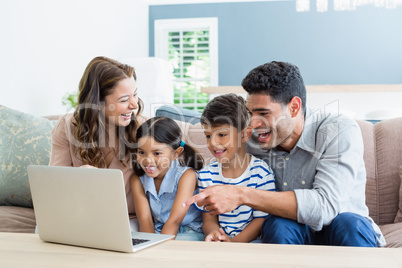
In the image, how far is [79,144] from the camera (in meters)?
1.89

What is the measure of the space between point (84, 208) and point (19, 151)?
1.35 meters

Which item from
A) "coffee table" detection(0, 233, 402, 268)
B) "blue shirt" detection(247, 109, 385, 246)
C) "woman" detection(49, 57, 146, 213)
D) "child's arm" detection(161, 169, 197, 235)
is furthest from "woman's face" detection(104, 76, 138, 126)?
"coffee table" detection(0, 233, 402, 268)

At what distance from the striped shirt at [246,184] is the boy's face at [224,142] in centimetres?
8

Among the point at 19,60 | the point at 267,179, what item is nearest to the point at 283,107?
the point at 267,179

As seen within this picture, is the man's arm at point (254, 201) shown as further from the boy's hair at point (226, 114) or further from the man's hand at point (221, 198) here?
the boy's hair at point (226, 114)

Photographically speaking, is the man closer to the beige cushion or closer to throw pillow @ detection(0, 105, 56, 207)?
the beige cushion

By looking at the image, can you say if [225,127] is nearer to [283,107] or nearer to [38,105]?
[283,107]

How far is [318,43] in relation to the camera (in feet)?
22.4

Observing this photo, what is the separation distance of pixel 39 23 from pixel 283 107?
2839 mm

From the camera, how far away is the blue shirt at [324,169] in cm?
144

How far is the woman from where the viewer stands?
1.88 meters

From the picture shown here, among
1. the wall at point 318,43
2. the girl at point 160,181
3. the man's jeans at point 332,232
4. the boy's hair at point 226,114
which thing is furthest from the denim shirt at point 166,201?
the wall at point 318,43

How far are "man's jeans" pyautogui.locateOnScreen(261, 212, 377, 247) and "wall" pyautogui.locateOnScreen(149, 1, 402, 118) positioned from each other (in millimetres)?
5227

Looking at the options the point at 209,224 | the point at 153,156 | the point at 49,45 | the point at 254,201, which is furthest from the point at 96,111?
the point at 49,45
